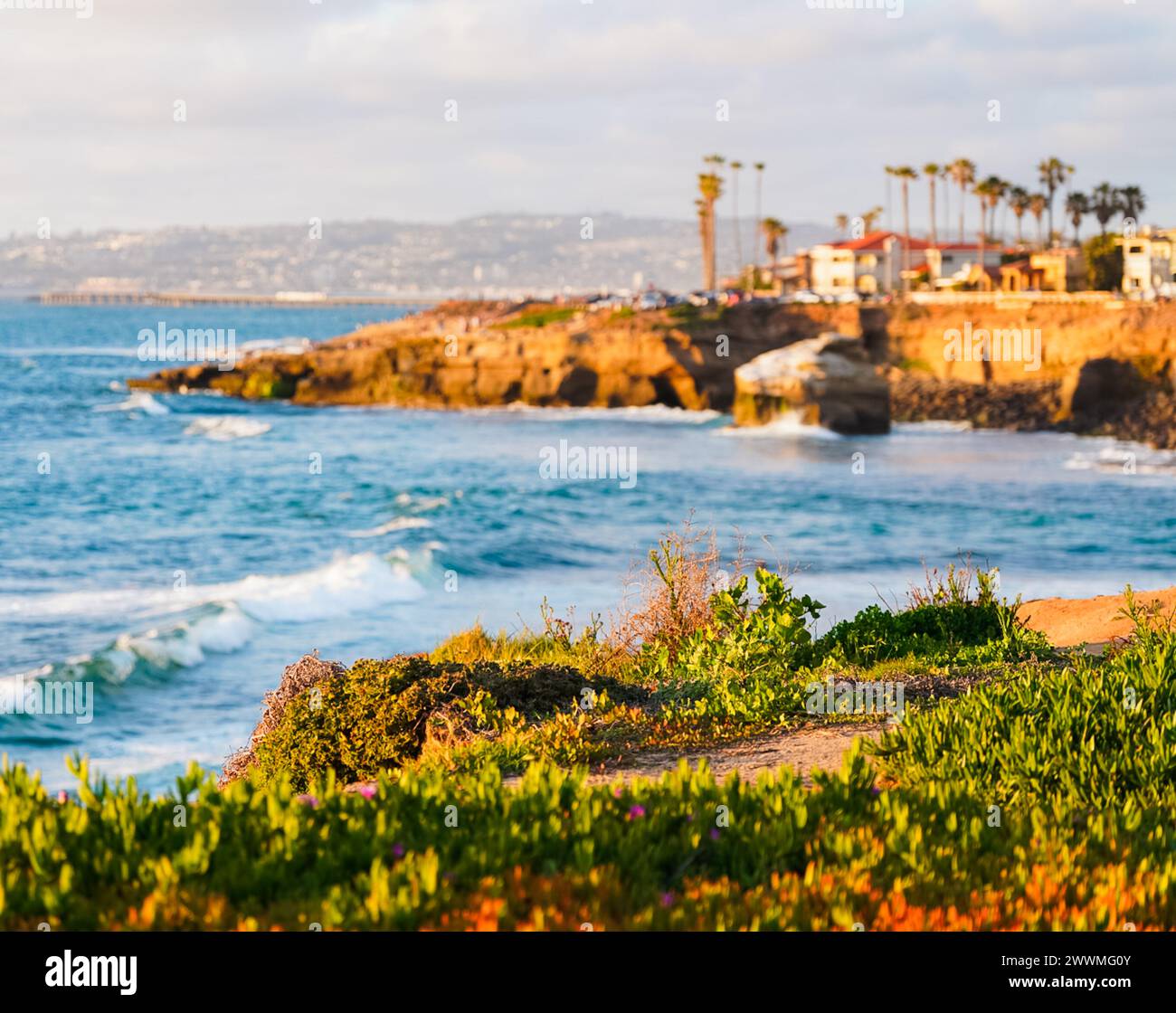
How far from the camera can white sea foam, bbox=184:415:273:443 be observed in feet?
216

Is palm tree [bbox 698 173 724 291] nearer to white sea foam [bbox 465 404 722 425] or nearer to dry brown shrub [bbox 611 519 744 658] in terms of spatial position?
white sea foam [bbox 465 404 722 425]

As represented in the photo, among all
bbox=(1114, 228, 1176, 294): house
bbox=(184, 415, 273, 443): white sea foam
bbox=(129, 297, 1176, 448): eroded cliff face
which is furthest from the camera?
bbox=(1114, 228, 1176, 294): house

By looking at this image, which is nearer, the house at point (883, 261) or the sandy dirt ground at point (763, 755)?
the sandy dirt ground at point (763, 755)

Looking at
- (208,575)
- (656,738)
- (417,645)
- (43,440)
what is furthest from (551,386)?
(656,738)

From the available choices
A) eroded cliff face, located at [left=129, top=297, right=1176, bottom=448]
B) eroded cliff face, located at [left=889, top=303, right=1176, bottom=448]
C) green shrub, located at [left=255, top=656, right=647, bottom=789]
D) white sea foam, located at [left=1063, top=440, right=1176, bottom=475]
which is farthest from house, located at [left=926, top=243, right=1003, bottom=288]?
green shrub, located at [left=255, top=656, right=647, bottom=789]

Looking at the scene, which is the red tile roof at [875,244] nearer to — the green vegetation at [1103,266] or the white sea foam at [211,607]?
the green vegetation at [1103,266]

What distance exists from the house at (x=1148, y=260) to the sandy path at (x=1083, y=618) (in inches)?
3430

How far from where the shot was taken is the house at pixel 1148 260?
99.3m

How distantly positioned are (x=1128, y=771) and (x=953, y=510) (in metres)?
37.0

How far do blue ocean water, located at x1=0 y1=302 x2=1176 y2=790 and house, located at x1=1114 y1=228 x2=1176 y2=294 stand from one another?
125 feet

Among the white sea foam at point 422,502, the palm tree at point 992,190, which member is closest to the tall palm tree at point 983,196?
the palm tree at point 992,190

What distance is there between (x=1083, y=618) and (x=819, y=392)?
169 feet

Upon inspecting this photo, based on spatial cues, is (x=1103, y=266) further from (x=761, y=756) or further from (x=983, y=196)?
(x=761, y=756)

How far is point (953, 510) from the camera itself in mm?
43688
